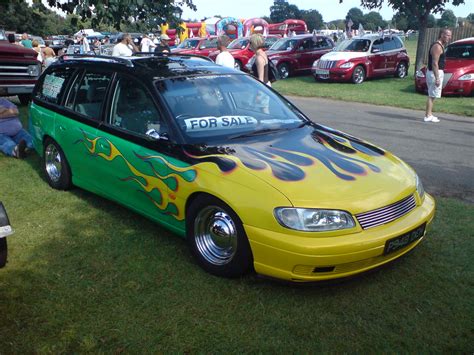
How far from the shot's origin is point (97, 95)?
488 cm

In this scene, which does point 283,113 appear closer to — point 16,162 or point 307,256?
point 307,256

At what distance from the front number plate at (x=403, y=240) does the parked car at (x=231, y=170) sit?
0.04 feet

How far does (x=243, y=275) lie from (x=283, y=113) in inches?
71.4

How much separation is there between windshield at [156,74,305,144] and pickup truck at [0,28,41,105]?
28.0ft

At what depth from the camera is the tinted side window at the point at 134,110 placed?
419cm

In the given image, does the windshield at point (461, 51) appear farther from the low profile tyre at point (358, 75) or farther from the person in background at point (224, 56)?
the person in background at point (224, 56)

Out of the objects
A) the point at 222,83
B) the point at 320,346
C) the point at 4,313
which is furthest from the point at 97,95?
the point at 320,346

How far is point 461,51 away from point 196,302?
43.7ft

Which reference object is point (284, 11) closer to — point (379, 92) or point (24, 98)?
point (379, 92)

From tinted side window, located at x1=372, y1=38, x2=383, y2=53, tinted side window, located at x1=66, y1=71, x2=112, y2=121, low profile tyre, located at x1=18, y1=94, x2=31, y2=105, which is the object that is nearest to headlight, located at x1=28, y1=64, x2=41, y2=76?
low profile tyre, located at x1=18, y1=94, x2=31, y2=105

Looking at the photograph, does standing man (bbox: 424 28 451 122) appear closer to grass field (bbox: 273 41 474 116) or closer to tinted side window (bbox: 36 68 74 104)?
grass field (bbox: 273 41 474 116)

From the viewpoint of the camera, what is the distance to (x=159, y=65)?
186 inches

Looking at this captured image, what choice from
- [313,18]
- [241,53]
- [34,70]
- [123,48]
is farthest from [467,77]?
[313,18]

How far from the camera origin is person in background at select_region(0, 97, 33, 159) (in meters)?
7.09
